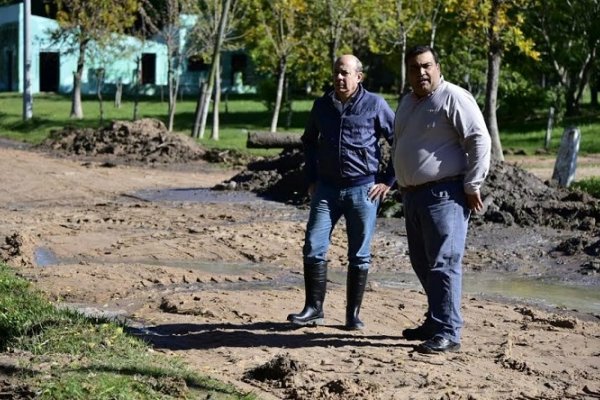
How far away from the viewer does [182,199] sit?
18875mm

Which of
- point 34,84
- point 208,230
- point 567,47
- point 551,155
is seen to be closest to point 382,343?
point 208,230

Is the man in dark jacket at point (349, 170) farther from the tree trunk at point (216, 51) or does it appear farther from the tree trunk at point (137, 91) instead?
the tree trunk at point (137, 91)

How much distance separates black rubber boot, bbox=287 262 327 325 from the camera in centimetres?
842

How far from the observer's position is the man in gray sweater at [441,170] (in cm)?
753

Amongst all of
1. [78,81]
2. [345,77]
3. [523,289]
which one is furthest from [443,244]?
[78,81]

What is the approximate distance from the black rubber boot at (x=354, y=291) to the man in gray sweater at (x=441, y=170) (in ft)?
2.52

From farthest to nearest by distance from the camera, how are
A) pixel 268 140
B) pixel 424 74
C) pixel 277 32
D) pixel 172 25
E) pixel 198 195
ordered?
pixel 172 25
pixel 277 32
pixel 268 140
pixel 198 195
pixel 424 74

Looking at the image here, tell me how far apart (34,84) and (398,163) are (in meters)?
53.0

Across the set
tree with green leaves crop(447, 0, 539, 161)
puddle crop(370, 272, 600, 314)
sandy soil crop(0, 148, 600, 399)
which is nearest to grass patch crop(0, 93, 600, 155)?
tree with green leaves crop(447, 0, 539, 161)

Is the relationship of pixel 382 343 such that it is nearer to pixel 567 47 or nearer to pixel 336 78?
pixel 336 78

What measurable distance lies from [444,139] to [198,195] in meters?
12.0

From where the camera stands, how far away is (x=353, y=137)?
325 inches

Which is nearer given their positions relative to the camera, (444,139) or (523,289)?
(444,139)

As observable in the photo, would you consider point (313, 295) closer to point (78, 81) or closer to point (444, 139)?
point (444, 139)
